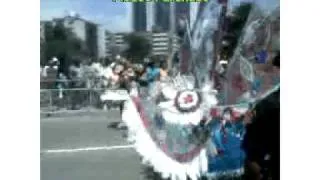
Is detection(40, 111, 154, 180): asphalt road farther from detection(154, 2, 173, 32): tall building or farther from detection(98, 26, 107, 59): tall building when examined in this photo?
detection(154, 2, 173, 32): tall building

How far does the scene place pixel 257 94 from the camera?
12.1ft

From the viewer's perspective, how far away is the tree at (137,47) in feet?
11.5

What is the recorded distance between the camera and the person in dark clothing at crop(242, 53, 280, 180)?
369cm

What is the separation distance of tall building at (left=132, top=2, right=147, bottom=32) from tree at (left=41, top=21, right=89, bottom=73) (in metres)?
0.34

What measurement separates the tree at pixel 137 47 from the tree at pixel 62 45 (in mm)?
259

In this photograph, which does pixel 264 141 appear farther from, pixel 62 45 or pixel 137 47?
pixel 62 45

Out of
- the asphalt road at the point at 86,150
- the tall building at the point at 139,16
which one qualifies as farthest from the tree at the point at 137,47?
the asphalt road at the point at 86,150

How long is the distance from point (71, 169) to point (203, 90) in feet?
3.09

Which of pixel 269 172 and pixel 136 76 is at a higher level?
pixel 136 76
